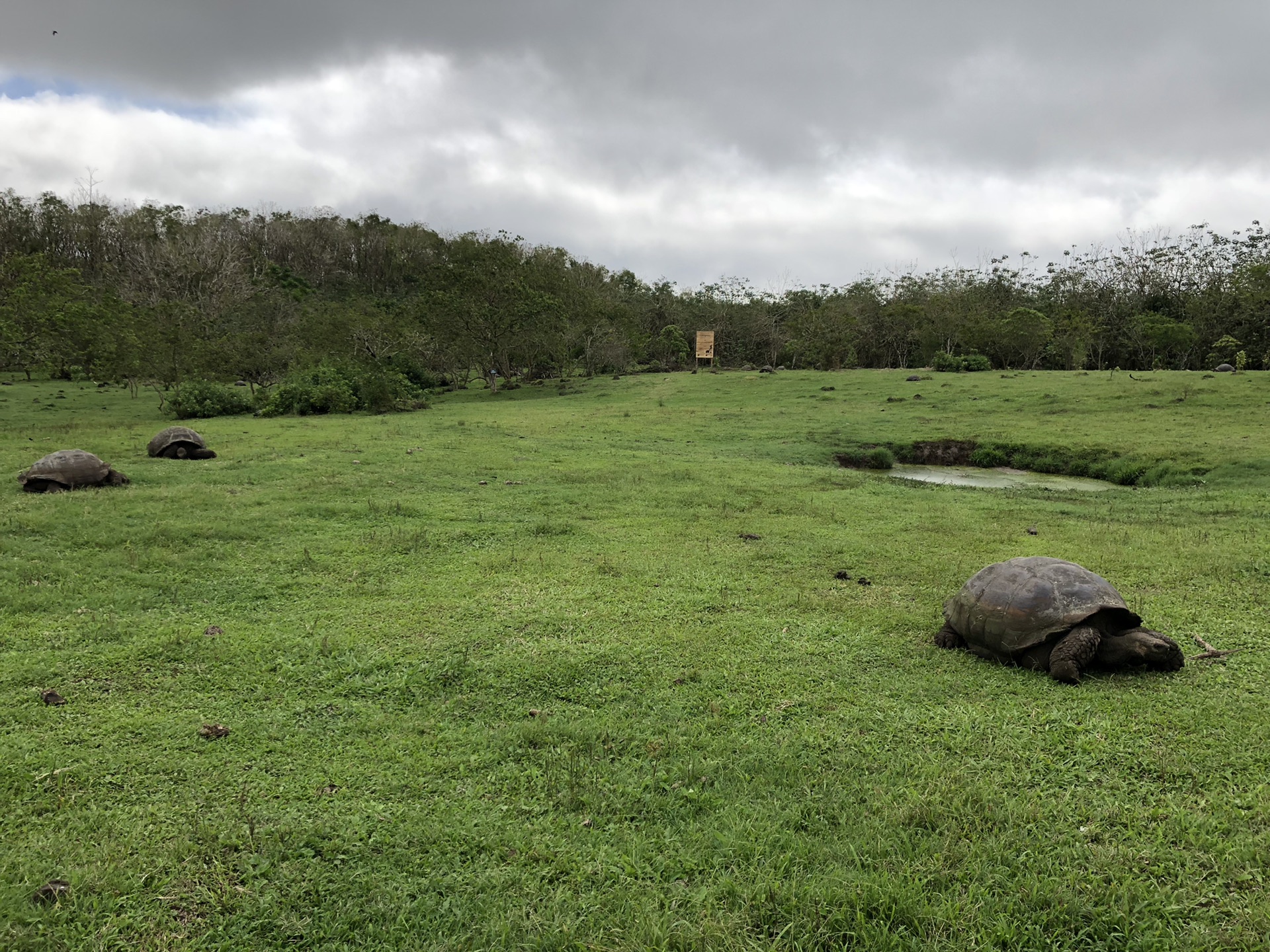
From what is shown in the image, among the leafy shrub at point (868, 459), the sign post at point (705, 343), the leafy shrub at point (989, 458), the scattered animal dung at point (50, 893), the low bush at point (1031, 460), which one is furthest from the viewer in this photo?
the sign post at point (705, 343)

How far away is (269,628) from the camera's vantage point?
20.1 ft

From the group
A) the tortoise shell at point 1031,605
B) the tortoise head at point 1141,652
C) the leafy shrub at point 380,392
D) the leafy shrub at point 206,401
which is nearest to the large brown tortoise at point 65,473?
the tortoise shell at point 1031,605

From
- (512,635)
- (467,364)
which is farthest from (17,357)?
(512,635)

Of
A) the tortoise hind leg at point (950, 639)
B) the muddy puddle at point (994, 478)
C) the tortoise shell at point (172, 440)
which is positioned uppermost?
the tortoise shell at point (172, 440)

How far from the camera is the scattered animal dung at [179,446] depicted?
15078 millimetres

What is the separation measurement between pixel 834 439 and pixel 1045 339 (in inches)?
1084

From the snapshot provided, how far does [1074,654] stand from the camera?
5.33 m

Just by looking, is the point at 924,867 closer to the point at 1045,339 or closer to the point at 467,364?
the point at 467,364

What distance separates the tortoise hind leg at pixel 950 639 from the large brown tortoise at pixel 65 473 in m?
12.8

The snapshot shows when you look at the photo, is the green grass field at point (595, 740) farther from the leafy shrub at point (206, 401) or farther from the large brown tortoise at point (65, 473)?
the leafy shrub at point (206, 401)

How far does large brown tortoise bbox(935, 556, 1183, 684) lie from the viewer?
537cm

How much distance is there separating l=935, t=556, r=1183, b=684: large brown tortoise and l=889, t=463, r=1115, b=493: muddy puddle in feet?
34.5

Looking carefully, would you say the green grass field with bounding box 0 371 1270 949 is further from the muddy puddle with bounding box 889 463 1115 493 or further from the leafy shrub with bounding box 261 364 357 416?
the leafy shrub with bounding box 261 364 357 416

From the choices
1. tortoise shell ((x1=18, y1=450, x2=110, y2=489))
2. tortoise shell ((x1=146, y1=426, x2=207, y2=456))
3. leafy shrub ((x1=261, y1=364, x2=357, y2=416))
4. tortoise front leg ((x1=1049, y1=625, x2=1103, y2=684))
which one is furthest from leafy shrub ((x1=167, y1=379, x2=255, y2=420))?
tortoise front leg ((x1=1049, y1=625, x2=1103, y2=684))
